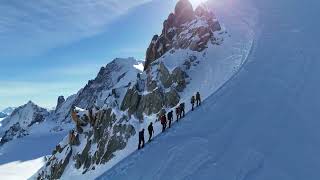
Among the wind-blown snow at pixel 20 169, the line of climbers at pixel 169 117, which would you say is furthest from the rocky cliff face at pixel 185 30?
the wind-blown snow at pixel 20 169

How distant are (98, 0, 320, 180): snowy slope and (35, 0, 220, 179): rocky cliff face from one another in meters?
8.82

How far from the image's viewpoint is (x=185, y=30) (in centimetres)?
6322

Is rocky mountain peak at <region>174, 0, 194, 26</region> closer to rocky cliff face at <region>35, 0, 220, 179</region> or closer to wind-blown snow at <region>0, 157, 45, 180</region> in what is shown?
rocky cliff face at <region>35, 0, 220, 179</region>

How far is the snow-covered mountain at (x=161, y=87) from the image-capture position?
4938 centimetres

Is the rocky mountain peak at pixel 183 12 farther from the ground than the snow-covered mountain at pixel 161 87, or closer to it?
farther from the ground

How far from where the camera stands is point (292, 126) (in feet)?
104

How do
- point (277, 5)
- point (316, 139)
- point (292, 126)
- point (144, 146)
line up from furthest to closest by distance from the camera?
point (277, 5)
point (144, 146)
point (292, 126)
point (316, 139)

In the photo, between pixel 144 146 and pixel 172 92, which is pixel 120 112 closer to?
pixel 172 92

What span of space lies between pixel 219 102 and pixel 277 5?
3254cm

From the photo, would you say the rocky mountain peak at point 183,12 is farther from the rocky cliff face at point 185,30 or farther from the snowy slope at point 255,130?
the snowy slope at point 255,130

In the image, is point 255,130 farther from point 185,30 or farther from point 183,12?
point 183,12

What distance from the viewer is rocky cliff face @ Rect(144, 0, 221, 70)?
189ft

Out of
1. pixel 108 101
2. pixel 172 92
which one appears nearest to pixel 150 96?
pixel 172 92

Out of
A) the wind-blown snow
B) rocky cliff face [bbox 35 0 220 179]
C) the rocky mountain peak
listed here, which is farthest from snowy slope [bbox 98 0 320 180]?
the wind-blown snow
